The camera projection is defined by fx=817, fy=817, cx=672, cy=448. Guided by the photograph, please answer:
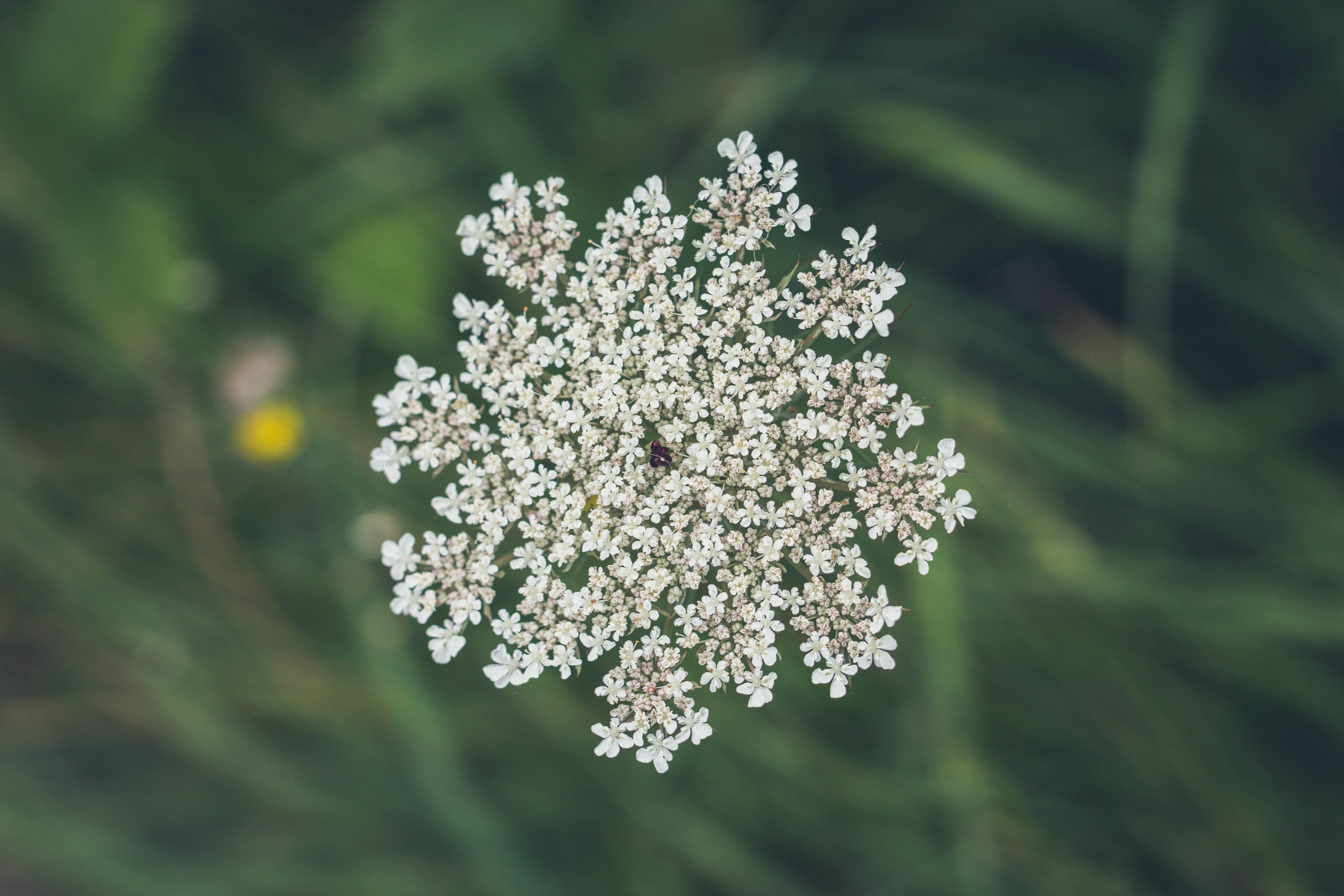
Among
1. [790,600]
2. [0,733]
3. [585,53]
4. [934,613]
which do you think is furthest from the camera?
[0,733]

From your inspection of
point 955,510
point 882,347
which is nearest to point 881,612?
point 955,510

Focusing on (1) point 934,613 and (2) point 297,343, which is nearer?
(1) point 934,613

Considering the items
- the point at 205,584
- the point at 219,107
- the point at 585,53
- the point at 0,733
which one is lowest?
the point at 0,733

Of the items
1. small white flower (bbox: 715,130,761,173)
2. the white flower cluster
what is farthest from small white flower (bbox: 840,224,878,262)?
small white flower (bbox: 715,130,761,173)

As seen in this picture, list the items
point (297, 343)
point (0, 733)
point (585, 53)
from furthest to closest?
point (0, 733) < point (297, 343) < point (585, 53)

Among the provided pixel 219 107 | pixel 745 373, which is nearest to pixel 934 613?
pixel 745 373

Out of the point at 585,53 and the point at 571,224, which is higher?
the point at 585,53

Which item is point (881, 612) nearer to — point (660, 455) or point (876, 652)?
point (876, 652)

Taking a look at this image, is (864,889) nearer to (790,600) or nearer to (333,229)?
(790,600)
